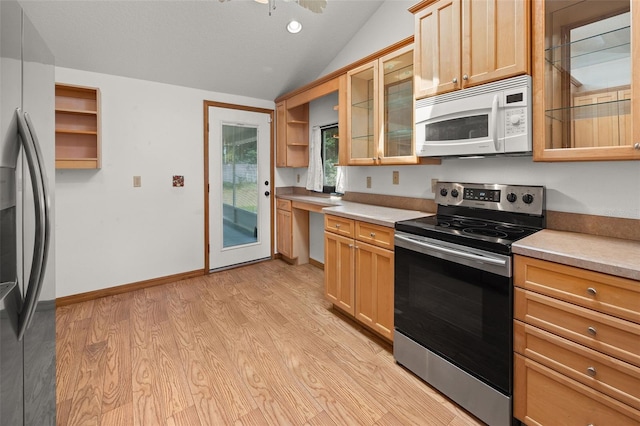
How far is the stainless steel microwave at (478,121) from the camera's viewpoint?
1.68m

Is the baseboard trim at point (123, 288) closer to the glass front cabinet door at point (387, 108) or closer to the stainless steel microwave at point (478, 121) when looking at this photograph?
the glass front cabinet door at point (387, 108)

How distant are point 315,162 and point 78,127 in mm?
2583

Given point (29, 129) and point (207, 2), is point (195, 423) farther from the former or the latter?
point (207, 2)

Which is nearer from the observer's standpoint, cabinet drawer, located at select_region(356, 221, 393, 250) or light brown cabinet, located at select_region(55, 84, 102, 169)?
cabinet drawer, located at select_region(356, 221, 393, 250)

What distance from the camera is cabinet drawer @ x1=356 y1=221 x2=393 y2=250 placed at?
7.08 feet

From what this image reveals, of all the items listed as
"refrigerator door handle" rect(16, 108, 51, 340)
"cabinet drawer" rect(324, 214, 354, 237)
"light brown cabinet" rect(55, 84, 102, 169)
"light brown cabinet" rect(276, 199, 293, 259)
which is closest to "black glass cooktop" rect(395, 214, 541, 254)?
"cabinet drawer" rect(324, 214, 354, 237)

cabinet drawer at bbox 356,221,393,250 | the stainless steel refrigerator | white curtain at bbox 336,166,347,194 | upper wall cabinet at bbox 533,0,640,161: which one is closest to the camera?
the stainless steel refrigerator

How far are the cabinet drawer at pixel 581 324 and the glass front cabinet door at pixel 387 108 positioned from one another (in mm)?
1261

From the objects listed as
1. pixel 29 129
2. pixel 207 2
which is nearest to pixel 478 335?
pixel 29 129

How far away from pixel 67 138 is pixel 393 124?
3132 mm

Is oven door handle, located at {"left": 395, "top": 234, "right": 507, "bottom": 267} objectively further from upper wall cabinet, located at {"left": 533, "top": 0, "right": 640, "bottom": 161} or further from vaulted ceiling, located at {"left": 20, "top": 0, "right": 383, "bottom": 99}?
vaulted ceiling, located at {"left": 20, "top": 0, "right": 383, "bottom": 99}

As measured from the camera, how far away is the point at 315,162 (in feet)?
13.6

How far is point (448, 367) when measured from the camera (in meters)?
1.76

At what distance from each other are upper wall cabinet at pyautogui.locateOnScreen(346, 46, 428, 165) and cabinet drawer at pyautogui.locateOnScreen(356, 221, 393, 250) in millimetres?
591
